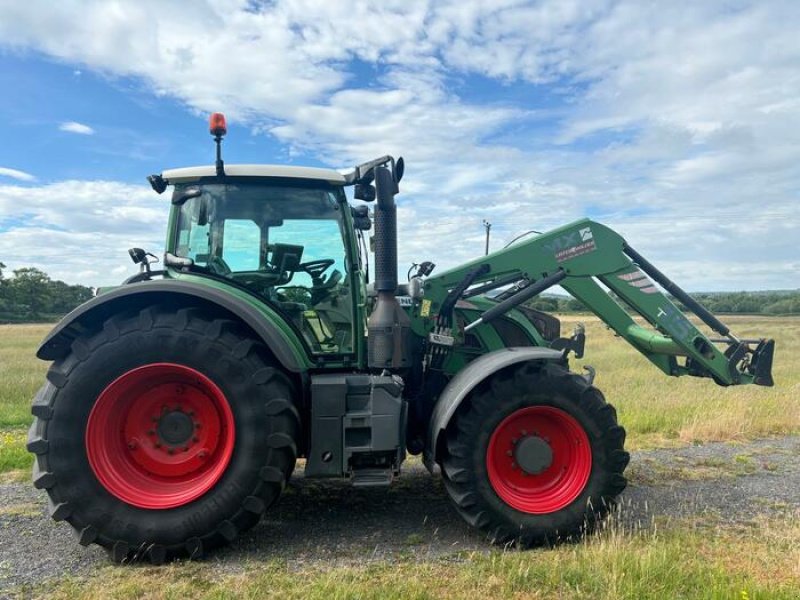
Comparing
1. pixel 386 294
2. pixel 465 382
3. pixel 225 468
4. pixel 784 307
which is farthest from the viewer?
pixel 784 307

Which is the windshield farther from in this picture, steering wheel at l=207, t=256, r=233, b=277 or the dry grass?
the dry grass

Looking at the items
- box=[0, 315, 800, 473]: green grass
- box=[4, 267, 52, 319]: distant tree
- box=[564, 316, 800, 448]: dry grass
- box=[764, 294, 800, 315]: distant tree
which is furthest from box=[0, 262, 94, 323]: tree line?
box=[764, 294, 800, 315]: distant tree

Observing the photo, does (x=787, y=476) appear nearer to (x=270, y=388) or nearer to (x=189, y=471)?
(x=270, y=388)

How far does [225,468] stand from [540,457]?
7.28ft

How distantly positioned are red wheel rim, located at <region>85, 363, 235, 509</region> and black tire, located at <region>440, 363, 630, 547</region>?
63.4 inches

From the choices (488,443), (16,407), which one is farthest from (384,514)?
(16,407)

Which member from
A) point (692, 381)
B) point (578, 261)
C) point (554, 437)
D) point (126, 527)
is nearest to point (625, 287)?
point (578, 261)

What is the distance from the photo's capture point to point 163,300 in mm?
4340

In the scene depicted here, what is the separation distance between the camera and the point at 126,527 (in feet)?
13.3

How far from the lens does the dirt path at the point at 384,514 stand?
164 inches

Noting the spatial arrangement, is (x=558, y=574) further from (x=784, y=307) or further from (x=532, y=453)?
(x=784, y=307)

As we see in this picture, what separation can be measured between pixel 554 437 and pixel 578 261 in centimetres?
155

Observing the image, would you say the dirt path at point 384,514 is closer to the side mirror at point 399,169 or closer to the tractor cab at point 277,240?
the tractor cab at point 277,240

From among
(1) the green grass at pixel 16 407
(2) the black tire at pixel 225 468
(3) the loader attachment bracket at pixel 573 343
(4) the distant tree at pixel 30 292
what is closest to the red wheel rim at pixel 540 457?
(3) the loader attachment bracket at pixel 573 343
